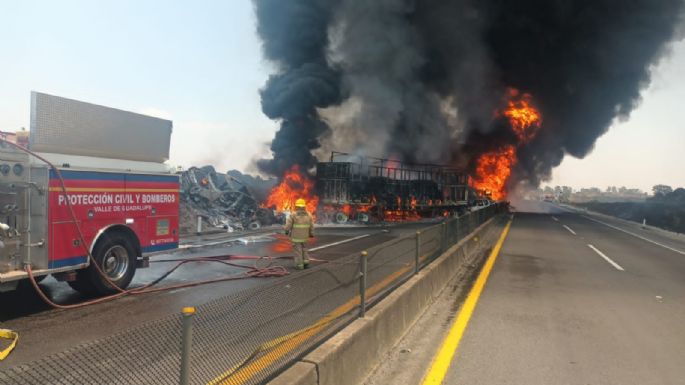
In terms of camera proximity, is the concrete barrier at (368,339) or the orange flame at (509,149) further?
the orange flame at (509,149)

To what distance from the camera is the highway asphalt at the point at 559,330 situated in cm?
452

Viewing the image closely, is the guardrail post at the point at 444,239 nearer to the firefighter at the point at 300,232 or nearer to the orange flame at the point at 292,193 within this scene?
the firefighter at the point at 300,232

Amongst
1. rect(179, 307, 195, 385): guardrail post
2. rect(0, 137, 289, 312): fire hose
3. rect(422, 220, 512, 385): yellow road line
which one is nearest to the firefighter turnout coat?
rect(0, 137, 289, 312): fire hose

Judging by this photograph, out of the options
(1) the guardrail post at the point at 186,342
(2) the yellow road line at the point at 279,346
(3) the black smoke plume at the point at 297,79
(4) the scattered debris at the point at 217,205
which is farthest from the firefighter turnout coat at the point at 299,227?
(3) the black smoke plume at the point at 297,79

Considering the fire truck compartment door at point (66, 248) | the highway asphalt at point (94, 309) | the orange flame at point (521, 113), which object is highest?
the orange flame at point (521, 113)

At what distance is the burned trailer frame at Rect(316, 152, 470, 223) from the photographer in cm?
2522

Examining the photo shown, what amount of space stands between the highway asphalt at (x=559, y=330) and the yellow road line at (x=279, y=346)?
2.06 ft

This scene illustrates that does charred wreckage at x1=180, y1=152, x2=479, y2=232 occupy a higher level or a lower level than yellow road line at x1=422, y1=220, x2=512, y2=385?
higher

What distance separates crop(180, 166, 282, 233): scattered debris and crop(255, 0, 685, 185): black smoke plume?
810cm

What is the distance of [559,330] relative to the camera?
5945 mm

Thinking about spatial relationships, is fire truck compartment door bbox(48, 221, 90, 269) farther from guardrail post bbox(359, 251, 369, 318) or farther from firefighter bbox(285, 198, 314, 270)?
guardrail post bbox(359, 251, 369, 318)

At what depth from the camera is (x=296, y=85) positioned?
3059 centimetres

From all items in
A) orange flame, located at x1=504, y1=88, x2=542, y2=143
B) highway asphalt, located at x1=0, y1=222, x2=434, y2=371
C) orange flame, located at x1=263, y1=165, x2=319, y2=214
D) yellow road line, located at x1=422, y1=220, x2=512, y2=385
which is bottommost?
highway asphalt, located at x1=0, y1=222, x2=434, y2=371

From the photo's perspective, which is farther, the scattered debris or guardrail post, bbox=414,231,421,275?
the scattered debris
